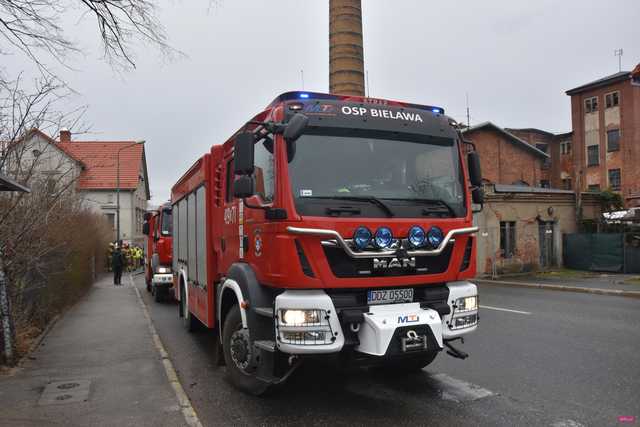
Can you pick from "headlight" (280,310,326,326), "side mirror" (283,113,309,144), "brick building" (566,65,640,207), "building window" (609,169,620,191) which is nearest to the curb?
"headlight" (280,310,326,326)

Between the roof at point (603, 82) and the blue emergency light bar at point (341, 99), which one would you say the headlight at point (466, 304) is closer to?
the blue emergency light bar at point (341, 99)

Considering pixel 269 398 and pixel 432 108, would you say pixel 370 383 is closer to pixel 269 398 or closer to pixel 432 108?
pixel 269 398

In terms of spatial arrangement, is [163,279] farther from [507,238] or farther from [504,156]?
[504,156]

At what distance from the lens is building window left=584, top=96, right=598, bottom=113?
46084mm

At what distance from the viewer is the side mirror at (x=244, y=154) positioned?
4.84 m

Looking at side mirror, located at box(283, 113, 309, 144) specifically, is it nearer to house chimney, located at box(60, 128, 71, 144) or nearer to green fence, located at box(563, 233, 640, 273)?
house chimney, located at box(60, 128, 71, 144)

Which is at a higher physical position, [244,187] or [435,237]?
[244,187]

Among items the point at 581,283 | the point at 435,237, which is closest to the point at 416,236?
the point at 435,237

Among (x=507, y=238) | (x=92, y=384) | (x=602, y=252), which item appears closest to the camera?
(x=92, y=384)

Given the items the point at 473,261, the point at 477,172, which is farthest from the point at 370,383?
the point at 477,172

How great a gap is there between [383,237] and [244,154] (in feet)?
4.81

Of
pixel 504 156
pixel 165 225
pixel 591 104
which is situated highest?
pixel 591 104

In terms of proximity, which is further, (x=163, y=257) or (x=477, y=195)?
(x=163, y=257)

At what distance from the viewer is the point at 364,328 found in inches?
185
